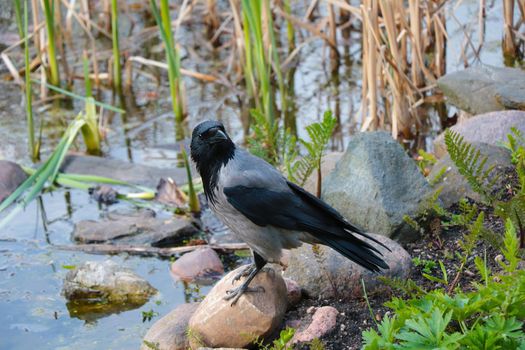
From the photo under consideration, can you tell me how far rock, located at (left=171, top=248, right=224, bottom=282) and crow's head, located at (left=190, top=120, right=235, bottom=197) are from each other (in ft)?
3.55

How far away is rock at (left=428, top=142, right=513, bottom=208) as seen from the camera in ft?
15.2

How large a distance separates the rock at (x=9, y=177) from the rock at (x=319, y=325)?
9.41 ft

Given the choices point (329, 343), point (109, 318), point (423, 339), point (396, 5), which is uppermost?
point (396, 5)

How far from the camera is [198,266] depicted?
4824 mm

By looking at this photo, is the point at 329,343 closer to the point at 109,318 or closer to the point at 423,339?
the point at 423,339

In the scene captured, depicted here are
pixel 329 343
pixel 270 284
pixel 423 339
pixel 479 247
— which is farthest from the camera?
pixel 479 247

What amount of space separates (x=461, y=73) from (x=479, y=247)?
2.29 m

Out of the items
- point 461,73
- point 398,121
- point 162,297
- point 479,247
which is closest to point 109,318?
point 162,297

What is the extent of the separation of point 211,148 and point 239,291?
0.63 metres

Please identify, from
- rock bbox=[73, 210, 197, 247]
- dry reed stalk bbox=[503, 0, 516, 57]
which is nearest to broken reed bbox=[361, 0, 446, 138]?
dry reed stalk bbox=[503, 0, 516, 57]

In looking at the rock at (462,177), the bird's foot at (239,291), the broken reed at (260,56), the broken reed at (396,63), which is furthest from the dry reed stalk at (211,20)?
the bird's foot at (239,291)

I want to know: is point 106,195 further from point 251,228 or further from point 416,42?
point 416,42

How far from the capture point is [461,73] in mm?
6051

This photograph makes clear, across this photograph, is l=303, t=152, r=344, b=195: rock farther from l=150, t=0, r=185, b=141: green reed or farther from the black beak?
l=150, t=0, r=185, b=141: green reed
